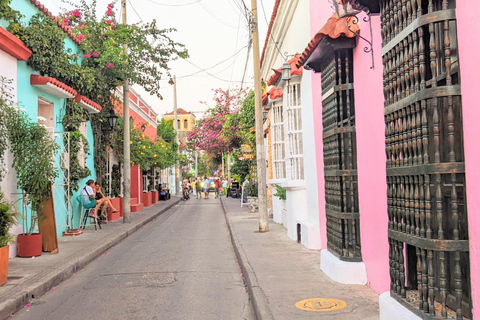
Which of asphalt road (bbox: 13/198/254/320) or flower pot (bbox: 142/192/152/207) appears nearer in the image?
asphalt road (bbox: 13/198/254/320)

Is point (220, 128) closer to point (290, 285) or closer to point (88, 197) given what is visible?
point (88, 197)

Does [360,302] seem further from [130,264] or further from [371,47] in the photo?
[130,264]

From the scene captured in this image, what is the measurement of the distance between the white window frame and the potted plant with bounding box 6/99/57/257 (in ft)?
17.9

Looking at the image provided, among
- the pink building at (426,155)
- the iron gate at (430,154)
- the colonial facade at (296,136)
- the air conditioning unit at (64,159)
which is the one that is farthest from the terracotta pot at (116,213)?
the iron gate at (430,154)

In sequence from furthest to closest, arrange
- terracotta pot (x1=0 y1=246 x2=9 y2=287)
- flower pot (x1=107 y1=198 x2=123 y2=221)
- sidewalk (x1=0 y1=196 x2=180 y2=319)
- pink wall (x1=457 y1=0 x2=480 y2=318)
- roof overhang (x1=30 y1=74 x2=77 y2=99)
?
flower pot (x1=107 y1=198 x2=123 y2=221) → roof overhang (x1=30 y1=74 x2=77 y2=99) → terracotta pot (x1=0 y1=246 x2=9 y2=287) → sidewalk (x1=0 y1=196 x2=180 y2=319) → pink wall (x1=457 y1=0 x2=480 y2=318)

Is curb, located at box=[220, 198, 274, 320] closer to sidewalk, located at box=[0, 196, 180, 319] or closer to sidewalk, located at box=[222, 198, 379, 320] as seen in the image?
sidewalk, located at box=[222, 198, 379, 320]

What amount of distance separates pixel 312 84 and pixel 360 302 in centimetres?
524

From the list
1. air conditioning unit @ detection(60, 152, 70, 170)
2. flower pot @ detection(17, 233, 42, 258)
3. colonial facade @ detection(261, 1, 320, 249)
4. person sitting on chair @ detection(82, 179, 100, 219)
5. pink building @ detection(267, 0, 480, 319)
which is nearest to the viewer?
pink building @ detection(267, 0, 480, 319)

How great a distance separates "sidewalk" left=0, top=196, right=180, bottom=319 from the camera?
6.76 meters

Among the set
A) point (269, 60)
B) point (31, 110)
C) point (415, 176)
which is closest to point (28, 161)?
point (31, 110)

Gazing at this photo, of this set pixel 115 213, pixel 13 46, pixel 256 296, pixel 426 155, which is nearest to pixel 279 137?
pixel 13 46

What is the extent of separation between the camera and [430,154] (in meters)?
3.81

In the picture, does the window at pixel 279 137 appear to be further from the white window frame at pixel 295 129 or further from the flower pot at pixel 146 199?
the flower pot at pixel 146 199

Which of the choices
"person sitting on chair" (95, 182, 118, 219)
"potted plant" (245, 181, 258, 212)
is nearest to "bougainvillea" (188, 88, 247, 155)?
"potted plant" (245, 181, 258, 212)
